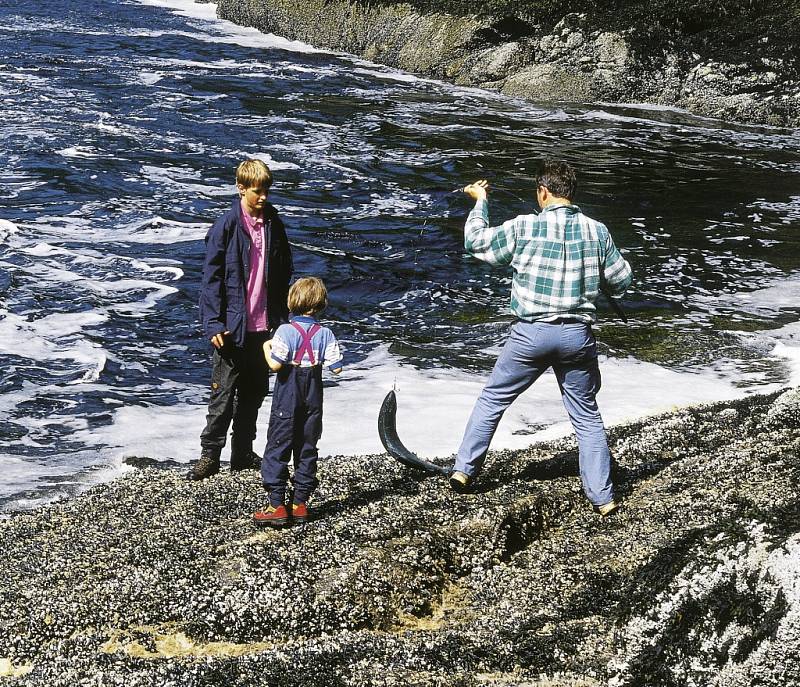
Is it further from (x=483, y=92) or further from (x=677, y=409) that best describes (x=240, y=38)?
(x=677, y=409)

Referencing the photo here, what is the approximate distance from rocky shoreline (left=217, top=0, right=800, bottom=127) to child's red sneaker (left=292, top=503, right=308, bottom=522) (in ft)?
73.7

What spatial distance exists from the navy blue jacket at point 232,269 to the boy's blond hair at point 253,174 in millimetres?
232

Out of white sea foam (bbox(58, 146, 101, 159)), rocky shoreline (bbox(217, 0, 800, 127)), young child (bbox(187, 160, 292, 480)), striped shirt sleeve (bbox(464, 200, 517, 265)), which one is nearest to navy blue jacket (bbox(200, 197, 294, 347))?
young child (bbox(187, 160, 292, 480))

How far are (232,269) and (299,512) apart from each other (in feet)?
5.58

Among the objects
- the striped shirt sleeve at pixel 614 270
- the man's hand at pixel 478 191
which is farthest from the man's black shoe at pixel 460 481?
the man's hand at pixel 478 191

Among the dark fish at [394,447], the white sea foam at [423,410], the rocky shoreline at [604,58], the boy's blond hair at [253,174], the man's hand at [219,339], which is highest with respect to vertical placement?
the rocky shoreline at [604,58]

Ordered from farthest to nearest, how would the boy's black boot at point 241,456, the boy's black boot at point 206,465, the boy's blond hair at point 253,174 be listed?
1. the boy's black boot at point 241,456
2. the boy's black boot at point 206,465
3. the boy's blond hair at point 253,174

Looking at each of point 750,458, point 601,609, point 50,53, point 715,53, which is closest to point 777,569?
point 601,609

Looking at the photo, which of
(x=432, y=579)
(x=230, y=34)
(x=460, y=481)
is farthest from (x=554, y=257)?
(x=230, y=34)

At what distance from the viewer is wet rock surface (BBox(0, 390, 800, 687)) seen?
160 inches

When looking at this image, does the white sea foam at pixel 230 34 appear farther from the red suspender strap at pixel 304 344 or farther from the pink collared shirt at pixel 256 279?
the red suspender strap at pixel 304 344

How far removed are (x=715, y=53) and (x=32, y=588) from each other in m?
25.8

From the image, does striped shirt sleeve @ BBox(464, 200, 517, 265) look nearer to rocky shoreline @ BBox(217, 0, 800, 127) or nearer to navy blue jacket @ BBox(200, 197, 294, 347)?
navy blue jacket @ BBox(200, 197, 294, 347)

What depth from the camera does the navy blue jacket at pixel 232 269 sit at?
6.28 metres
